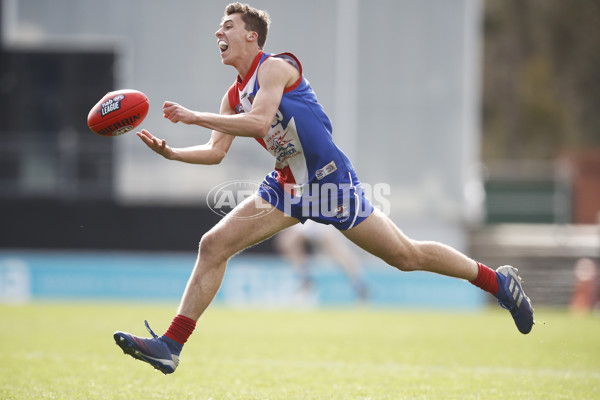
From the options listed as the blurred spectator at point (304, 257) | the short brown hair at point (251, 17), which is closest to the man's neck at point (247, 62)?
the short brown hair at point (251, 17)

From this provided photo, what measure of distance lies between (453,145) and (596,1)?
16.8 meters

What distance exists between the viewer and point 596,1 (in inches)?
1190

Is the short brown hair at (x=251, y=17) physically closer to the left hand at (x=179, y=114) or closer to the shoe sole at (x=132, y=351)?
the left hand at (x=179, y=114)

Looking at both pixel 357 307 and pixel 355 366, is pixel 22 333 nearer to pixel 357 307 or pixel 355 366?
pixel 355 366

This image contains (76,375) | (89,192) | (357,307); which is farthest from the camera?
(89,192)

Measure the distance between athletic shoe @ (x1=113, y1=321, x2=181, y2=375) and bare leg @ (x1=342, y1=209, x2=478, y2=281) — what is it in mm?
1285

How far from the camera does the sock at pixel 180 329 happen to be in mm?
4789

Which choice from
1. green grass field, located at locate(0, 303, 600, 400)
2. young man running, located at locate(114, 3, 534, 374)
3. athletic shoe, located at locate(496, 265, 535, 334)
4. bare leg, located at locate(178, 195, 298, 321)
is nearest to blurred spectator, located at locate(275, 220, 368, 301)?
green grass field, located at locate(0, 303, 600, 400)

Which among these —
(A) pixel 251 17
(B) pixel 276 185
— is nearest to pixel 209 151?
(B) pixel 276 185

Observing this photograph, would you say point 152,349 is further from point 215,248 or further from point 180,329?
point 215,248

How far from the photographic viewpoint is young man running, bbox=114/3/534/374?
4750mm

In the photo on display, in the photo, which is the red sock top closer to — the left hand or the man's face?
the left hand


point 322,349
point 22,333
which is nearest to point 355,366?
point 322,349

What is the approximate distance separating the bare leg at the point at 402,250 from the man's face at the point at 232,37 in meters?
1.29
